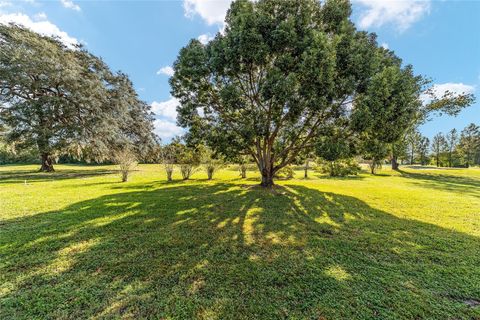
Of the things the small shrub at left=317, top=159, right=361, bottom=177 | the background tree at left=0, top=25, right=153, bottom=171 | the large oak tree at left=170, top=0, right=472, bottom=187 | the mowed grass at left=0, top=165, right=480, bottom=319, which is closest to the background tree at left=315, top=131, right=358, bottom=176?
the large oak tree at left=170, top=0, right=472, bottom=187

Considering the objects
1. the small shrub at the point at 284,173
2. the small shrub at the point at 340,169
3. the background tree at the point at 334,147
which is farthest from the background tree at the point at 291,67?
the small shrub at the point at 340,169

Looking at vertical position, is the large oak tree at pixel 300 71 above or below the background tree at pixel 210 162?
above

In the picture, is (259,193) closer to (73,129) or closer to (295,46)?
(295,46)

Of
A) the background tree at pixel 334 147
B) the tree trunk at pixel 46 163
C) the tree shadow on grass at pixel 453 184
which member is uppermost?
the background tree at pixel 334 147

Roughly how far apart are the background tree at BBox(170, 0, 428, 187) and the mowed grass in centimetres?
429

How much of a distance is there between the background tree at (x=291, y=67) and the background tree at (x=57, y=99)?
13335 mm

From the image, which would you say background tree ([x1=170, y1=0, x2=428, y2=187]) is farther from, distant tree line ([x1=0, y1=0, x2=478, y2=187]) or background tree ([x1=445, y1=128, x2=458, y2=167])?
background tree ([x1=445, y1=128, x2=458, y2=167])

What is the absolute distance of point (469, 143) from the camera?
177ft

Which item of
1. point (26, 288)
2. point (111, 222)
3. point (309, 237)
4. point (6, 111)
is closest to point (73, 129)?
point (6, 111)

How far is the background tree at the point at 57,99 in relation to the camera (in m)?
16.1

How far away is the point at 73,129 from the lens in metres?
18.0

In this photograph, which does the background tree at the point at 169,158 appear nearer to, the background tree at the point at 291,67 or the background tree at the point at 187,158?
the background tree at the point at 187,158

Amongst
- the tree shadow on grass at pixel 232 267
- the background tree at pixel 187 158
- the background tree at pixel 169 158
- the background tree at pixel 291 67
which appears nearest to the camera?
the tree shadow on grass at pixel 232 267

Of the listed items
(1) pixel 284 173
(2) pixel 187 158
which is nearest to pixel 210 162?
(2) pixel 187 158
